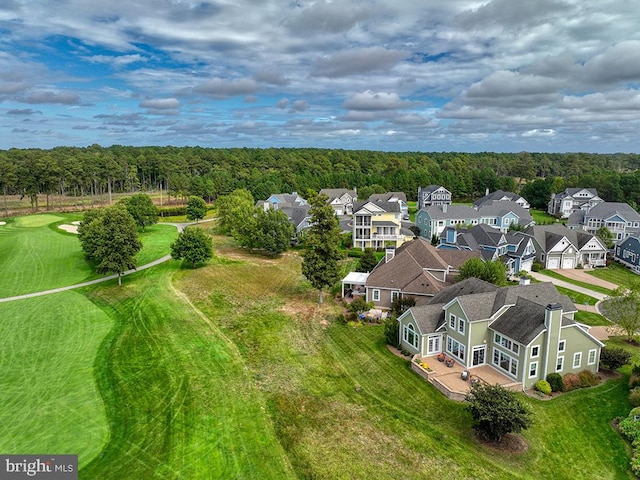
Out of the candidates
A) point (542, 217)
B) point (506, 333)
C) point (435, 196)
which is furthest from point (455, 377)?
point (542, 217)

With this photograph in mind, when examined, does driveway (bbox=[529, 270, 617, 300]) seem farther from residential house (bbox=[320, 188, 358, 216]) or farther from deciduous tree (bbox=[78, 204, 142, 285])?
residential house (bbox=[320, 188, 358, 216])

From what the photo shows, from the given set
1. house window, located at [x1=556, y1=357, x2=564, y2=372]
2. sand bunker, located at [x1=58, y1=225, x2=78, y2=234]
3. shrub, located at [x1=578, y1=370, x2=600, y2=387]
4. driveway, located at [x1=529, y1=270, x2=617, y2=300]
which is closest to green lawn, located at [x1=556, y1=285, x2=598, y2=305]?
driveway, located at [x1=529, y1=270, x2=617, y2=300]

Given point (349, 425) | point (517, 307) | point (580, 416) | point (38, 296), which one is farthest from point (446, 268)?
point (38, 296)

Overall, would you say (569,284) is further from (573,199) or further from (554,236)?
(573,199)

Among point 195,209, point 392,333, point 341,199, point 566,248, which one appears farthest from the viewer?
point 341,199

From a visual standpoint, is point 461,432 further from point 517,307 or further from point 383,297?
point 383,297
